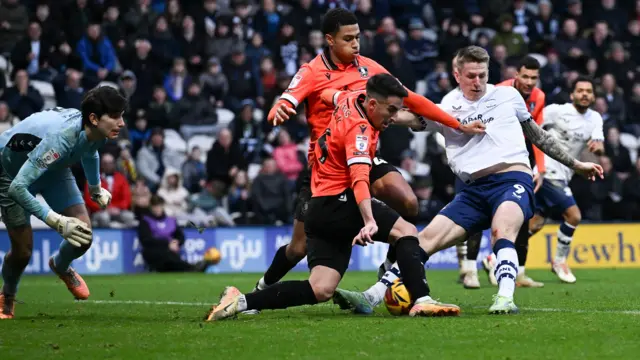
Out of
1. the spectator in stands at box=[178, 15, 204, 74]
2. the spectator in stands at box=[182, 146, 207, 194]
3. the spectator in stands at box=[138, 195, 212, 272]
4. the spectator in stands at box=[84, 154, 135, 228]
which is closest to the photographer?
the spectator in stands at box=[138, 195, 212, 272]

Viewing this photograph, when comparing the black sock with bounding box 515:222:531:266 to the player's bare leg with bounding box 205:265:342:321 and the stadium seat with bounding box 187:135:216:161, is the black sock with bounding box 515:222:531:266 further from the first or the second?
the stadium seat with bounding box 187:135:216:161

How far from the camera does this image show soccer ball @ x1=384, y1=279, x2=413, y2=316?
9.38m

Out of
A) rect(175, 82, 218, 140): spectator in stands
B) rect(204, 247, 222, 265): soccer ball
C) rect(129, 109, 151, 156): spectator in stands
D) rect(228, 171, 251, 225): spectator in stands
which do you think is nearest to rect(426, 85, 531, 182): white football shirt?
rect(204, 247, 222, 265): soccer ball

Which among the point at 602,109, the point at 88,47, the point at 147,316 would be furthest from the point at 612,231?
the point at 147,316

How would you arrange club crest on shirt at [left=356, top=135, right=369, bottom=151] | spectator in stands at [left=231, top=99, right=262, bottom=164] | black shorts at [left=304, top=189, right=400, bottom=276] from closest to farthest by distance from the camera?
club crest on shirt at [left=356, top=135, right=369, bottom=151]
black shorts at [left=304, top=189, right=400, bottom=276]
spectator in stands at [left=231, top=99, right=262, bottom=164]

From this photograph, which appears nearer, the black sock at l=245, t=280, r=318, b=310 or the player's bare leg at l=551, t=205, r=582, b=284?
the black sock at l=245, t=280, r=318, b=310

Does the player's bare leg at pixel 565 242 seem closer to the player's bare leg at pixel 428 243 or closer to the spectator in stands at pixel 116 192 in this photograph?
the player's bare leg at pixel 428 243

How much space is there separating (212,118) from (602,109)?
8592 mm

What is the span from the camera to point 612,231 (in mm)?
20984

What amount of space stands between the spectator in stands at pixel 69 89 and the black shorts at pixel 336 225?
13.8 m

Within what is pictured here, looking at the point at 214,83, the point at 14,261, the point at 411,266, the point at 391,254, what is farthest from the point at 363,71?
the point at 214,83

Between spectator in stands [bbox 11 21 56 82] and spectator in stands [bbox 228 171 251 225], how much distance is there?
14.8 feet

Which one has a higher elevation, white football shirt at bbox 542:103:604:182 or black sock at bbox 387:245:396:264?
white football shirt at bbox 542:103:604:182

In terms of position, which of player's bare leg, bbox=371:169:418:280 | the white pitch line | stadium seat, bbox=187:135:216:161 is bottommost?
the white pitch line
